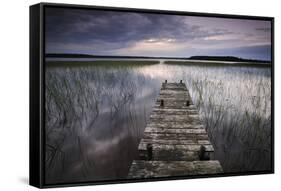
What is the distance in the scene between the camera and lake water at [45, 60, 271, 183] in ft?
23.7

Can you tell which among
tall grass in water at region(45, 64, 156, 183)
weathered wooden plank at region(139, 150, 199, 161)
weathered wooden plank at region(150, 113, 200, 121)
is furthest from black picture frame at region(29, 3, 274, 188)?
weathered wooden plank at region(150, 113, 200, 121)

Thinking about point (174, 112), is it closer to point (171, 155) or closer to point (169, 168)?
point (171, 155)

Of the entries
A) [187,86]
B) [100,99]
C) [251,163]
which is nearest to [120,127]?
[100,99]

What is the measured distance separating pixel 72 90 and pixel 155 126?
43.5 inches

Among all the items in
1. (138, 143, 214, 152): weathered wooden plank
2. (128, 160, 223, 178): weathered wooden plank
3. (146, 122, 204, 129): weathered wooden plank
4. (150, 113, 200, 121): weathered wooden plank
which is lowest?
(128, 160, 223, 178): weathered wooden plank

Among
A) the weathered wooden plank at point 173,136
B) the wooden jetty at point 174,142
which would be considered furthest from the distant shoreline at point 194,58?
the weathered wooden plank at point 173,136

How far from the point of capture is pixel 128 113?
7.65m

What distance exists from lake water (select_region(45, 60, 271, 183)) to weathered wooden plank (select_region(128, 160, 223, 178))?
4.8 inches

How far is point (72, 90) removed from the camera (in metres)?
7.30

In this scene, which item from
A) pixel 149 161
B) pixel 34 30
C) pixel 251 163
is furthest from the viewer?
pixel 251 163

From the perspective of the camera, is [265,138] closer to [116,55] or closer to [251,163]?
[251,163]

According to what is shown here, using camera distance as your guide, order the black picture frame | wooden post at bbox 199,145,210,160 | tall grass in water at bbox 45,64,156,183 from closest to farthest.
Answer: the black picture frame → tall grass in water at bbox 45,64,156,183 → wooden post at bbox 199,145,210,160

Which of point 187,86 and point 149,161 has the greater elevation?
point 187,86

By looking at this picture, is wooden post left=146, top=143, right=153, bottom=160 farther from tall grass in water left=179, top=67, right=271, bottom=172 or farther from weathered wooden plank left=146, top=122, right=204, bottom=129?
tall grass in water left=179, top=67, right=271, bottom=172
